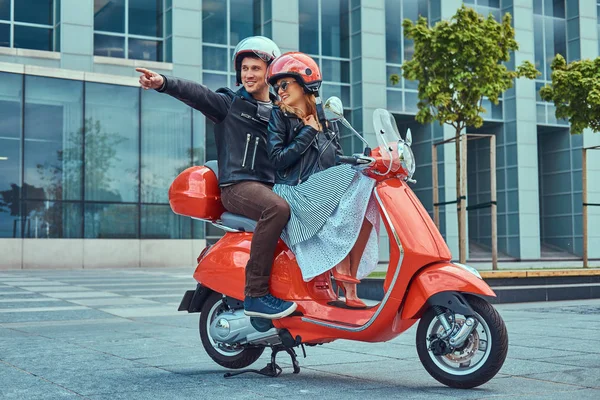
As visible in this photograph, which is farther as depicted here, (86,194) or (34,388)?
(86,194)

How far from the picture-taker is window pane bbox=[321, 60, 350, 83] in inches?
1065

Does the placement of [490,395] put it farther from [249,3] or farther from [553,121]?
[553,121]

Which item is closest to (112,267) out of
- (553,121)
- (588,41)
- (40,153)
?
(40,153)

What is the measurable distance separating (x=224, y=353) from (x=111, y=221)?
19859mm

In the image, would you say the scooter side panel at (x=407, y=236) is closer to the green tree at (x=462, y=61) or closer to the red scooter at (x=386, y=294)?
the red scooter at (x=386, y=294)

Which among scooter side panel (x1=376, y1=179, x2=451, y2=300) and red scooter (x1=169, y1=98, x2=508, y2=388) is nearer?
red scooter (x1=169, y1=98, x2=508, y2=388)

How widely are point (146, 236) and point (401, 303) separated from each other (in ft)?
69.2

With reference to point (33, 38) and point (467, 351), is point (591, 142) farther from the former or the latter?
point (467, 351)

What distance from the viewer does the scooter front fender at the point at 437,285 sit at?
3.99m

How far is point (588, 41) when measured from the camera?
1204 inches

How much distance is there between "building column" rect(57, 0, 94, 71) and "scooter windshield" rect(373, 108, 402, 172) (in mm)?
20785

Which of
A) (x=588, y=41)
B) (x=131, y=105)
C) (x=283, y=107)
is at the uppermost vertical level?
(x=588, y=41)

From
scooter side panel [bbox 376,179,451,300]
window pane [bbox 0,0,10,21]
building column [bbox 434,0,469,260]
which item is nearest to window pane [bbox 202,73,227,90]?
window pane [bbox 0,0,10,21]

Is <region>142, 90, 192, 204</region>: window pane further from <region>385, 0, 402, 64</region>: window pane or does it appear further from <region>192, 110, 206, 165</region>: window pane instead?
<region>385, 0, 402, 64</region>: window pane
